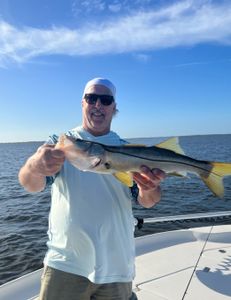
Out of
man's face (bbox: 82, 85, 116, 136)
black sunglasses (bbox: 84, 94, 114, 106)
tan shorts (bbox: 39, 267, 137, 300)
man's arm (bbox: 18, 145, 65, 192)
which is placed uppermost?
black sunglasses (bbox: 84, 94, 114, 106)

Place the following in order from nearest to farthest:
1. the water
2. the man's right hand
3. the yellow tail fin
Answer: the man's right hand
the yellow tail fin
the water

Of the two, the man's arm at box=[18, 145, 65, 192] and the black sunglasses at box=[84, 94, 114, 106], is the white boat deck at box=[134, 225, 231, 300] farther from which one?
the black sunglasses at box=[84, 94, 114, 106]

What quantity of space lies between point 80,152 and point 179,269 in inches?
133

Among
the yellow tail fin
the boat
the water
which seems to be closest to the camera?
the yellow tail fin

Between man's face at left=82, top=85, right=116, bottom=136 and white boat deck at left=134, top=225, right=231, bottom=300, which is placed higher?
man's face at left=82, top=85, right=116, bottom=136

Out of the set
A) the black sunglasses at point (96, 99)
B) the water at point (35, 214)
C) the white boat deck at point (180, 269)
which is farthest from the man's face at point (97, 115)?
the water at point (35, 214)

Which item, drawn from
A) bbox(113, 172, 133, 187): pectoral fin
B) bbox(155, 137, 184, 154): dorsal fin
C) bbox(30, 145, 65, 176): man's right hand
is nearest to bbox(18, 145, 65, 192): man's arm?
bbox(30, 145, 65, 176): man's right hand

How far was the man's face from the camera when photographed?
3.53 meters

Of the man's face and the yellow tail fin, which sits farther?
the man's face

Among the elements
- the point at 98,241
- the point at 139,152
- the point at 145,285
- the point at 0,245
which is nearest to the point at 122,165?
the point at 139,152

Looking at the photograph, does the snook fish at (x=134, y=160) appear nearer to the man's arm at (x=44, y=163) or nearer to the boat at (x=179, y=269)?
the man's arm at (x=44, y=163)

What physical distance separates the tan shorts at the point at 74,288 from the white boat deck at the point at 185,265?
1.72 m

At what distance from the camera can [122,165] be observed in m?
3.15

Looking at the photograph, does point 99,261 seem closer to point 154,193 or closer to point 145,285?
point 154,193
